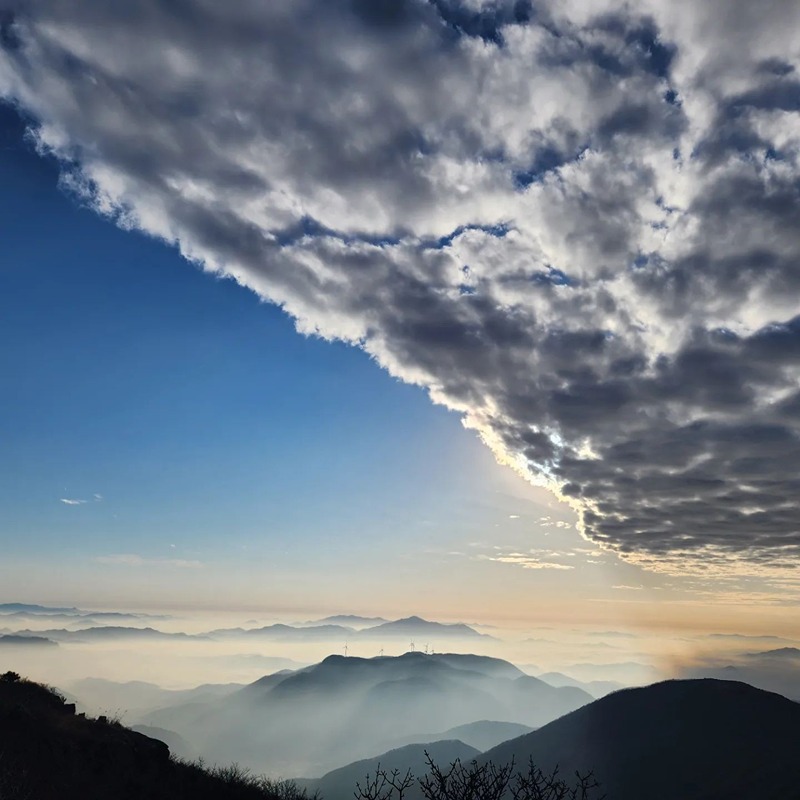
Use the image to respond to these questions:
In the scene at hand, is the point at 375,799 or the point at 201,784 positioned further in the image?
the point at 201,784

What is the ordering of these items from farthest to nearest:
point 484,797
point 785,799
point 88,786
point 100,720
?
point 785,799 < point 100,720 < point 88,786 < point 484,797

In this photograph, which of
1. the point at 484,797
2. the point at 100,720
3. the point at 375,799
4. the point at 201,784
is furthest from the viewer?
the point at 100,720

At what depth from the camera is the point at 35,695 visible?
6000 cm

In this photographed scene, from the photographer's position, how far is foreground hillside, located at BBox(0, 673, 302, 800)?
42.6m

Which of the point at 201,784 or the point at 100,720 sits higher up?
the point at 100,720

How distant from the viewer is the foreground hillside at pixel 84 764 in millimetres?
42594

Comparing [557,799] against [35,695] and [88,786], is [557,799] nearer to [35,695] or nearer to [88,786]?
[88,786]

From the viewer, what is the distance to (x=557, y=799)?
42.3m

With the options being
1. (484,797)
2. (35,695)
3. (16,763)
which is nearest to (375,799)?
(484,797)

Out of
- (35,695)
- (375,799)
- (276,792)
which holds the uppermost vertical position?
(35,695)

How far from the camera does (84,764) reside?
153 ft

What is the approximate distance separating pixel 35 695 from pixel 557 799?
171ft

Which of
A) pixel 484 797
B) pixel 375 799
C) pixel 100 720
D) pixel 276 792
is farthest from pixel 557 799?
pixel 100 720

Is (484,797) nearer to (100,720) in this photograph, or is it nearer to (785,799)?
(100,720)
